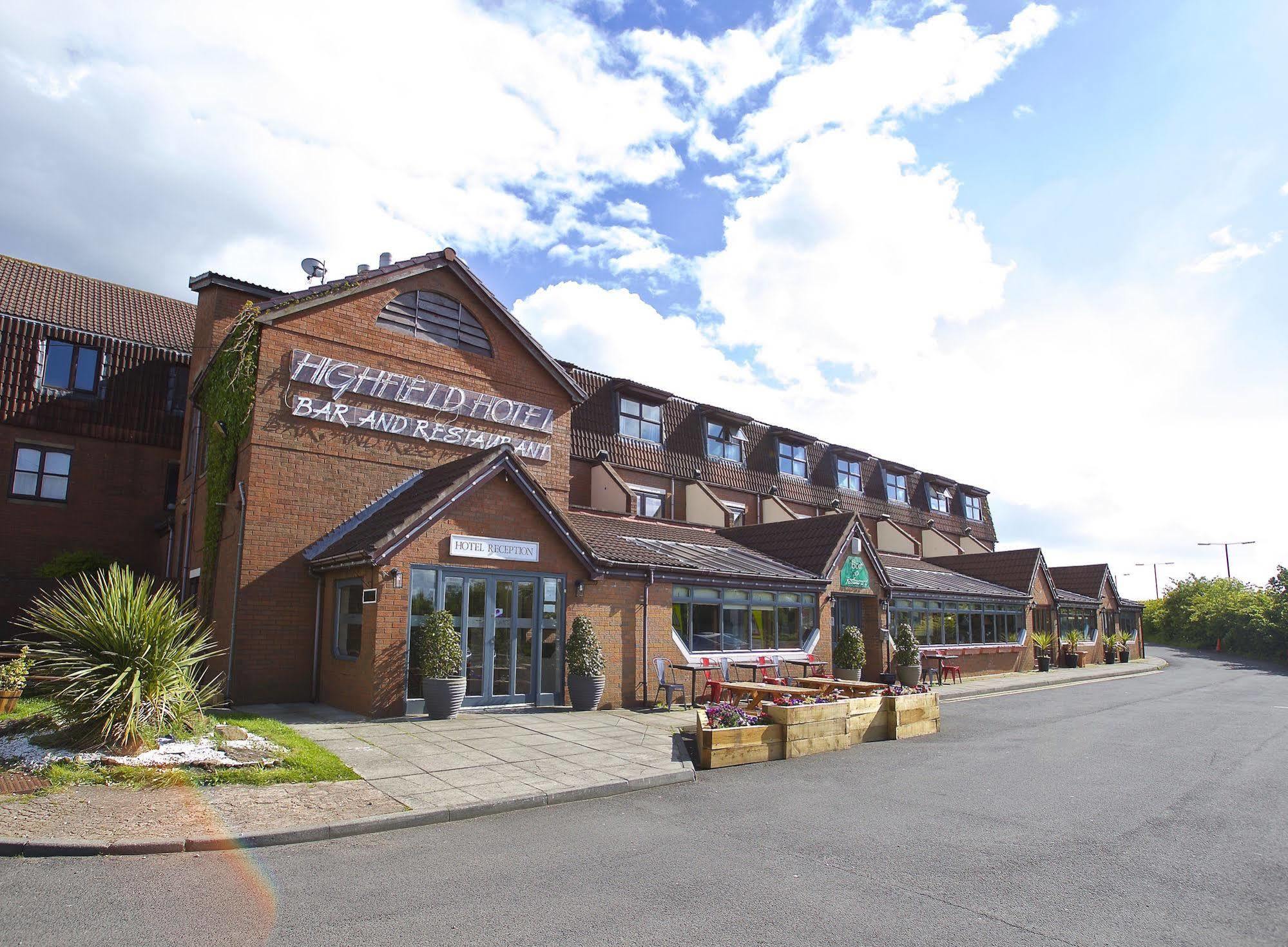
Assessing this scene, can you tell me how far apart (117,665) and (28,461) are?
51.8 ft

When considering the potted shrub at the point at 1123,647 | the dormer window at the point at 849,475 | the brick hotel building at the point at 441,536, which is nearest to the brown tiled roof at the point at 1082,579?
the potted shrub at the point at 1123,647

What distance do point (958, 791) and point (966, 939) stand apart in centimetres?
461

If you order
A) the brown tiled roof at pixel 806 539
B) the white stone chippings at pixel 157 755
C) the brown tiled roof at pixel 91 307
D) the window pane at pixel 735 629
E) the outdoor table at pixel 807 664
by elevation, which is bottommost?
the white stone chippings at pixel 157 755

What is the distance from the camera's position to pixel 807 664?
1834 centimetres

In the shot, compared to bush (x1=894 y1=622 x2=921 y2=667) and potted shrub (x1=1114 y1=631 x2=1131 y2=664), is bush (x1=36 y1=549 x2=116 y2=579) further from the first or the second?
potted shrub (x1=1114 y1=631 x2=1131 y2=664)

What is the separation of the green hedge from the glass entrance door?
43507mm

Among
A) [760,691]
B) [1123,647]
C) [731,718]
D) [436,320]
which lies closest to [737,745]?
[731,718]

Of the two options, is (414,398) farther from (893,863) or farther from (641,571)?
(893,863)

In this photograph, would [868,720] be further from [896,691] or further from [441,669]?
[441,669]

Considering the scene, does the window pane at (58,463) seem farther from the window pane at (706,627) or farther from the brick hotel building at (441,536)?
the window pane at (706,627)

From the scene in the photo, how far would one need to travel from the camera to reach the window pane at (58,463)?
70.2ft

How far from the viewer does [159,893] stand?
18.3 feet

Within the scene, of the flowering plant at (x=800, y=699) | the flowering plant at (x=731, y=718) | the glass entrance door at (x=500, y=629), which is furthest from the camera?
the glass entrance door at (x=500, y=629)

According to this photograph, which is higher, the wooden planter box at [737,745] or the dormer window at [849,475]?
the dormer window at [849,475]
